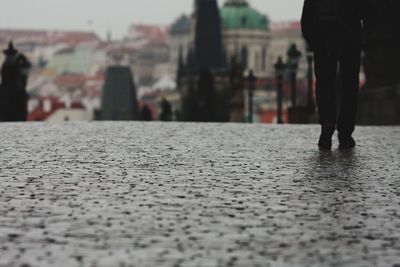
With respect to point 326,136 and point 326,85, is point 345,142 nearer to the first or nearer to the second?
point 326,136

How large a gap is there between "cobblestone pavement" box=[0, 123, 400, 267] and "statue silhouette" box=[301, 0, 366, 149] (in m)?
0.45

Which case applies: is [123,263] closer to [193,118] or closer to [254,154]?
[254,154]

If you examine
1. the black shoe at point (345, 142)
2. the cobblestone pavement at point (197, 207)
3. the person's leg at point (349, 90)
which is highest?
the person's leg at point (349, 90)

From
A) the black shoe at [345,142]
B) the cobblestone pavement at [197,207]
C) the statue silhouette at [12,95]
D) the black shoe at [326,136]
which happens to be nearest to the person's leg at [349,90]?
the black shoe at [345,142]

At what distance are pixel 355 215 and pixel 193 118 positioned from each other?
248ft

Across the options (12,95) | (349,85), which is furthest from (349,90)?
(12,95)

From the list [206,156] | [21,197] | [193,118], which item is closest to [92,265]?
[21,197]

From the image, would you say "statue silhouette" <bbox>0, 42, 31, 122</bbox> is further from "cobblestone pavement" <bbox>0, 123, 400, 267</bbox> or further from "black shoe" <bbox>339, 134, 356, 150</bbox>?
"cobblestone pavement" <bbox>0, 123, 400, 267</bbox>

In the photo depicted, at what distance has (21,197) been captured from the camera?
5629 mm

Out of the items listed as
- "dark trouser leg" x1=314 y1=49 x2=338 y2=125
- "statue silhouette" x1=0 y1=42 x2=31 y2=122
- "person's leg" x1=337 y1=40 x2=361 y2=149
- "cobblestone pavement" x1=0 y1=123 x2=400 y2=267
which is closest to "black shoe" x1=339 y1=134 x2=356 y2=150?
"person's leg" x1=337 y1=40 x2=361 y2=149

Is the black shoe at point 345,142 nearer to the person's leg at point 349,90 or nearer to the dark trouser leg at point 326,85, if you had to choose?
the person's leg at point 349,90

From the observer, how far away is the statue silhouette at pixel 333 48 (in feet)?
32.0

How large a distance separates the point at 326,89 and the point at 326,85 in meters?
0.04

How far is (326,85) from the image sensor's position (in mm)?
9977
